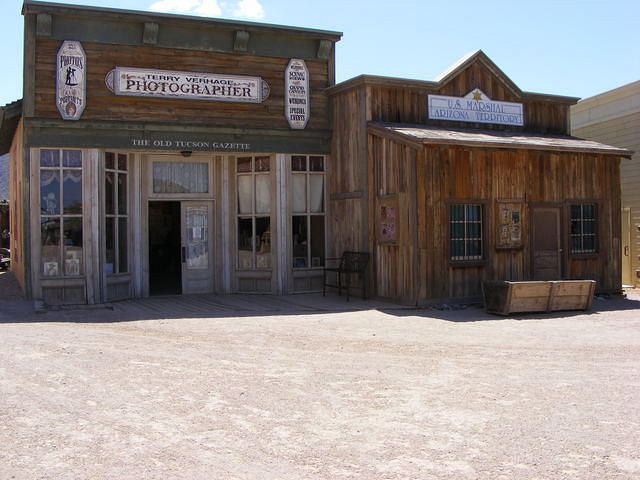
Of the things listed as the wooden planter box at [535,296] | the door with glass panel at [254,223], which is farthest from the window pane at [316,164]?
the wooden planter box at [535,296]

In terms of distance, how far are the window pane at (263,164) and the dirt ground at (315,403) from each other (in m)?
5.37

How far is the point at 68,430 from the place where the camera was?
5.09 m

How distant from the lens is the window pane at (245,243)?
1502 centimetres

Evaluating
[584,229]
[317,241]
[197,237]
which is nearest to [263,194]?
[317,241]

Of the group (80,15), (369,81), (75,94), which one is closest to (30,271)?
(75,94)

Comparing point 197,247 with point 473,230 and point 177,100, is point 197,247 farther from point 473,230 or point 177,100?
point 473,230

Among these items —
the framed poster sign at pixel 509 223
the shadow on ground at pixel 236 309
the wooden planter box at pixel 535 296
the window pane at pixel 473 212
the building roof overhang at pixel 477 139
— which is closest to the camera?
the shadow on ground at pixel 236 309

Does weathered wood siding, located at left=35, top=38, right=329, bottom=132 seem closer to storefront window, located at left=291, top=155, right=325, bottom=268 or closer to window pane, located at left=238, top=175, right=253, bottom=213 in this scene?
storefront window, located at left=291, top=155, right=325, bottom=268

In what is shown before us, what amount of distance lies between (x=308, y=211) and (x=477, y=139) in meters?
3.98

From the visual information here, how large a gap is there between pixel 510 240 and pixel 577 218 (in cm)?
212

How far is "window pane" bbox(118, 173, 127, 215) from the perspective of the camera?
13906mm

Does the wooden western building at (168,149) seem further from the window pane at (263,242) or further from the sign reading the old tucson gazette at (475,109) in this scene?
the sign reading the old tucson gazette at (475,109)

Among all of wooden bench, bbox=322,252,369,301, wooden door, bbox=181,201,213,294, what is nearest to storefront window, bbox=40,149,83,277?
wooden door, bbox=181,201,213,294

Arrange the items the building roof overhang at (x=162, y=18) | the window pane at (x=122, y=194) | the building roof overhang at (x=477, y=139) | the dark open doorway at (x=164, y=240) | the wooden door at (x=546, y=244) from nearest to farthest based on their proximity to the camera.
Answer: the building roof overhang at (x=477, y=139), the building roof overhang at (x=162, y=18), the window pane at (x=122, y=194), the wooden door at (x=546, y=244), the dark open doorway at (x=164, y=240)
